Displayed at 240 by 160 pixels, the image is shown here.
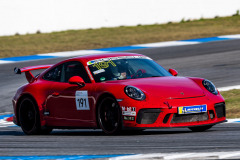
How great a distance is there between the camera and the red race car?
6.61 metres

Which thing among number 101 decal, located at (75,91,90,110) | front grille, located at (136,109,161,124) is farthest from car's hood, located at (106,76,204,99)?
number 101 decal, located at (75,91,90,110)

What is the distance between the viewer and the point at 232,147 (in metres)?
5.49

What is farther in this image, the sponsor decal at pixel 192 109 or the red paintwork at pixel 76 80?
the red paintwork at pixel 76 80

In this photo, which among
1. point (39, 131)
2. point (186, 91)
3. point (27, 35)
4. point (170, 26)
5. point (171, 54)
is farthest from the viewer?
point (170, 26)

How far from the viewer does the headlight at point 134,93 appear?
21.9 feet

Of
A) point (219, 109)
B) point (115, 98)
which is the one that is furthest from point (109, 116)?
point (219, 109)

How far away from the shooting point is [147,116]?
6.60 meters

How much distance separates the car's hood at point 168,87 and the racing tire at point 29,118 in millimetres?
1667

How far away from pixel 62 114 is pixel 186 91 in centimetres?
195

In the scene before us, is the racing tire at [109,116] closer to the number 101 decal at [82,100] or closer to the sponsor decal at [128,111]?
the sponsor decal at [128,111]

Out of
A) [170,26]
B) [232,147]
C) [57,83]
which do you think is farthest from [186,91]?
[170,26]

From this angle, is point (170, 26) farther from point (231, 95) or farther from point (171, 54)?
point (231, 95)

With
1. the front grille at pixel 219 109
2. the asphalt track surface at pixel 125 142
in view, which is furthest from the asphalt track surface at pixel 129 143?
the front grille at pixel 219 109

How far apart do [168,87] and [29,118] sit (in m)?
2.51
